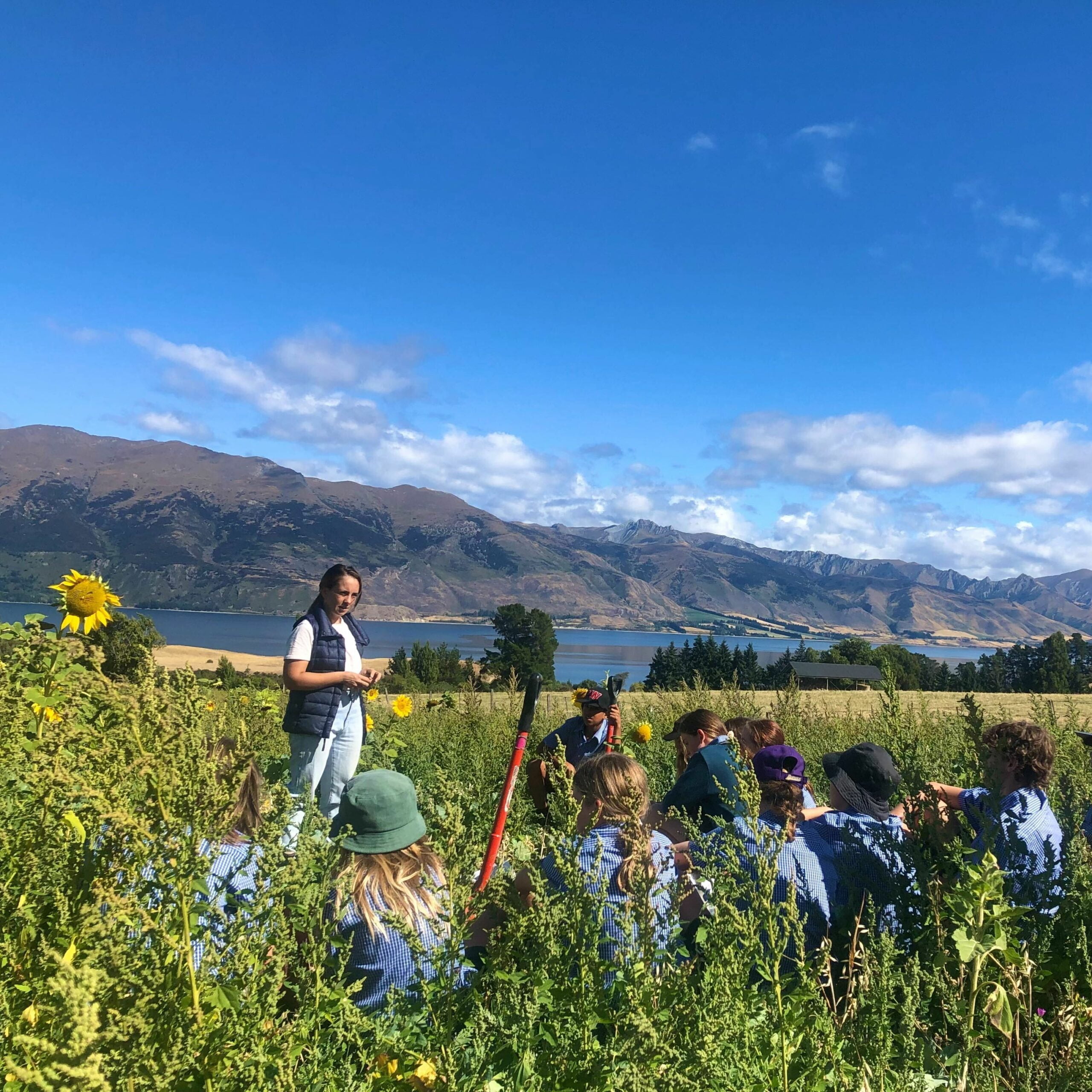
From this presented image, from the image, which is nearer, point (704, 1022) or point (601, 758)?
point (704, 1022)

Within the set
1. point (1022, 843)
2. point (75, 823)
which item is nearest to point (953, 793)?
point (1022, 843)

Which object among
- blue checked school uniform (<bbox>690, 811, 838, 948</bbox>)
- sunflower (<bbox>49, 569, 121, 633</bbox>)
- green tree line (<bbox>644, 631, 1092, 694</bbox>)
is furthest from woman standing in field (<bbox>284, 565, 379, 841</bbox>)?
green tree line (<bbox>644, 631, 1092, 694</bbox>)

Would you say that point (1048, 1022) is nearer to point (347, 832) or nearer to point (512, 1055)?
point (512, 1055)

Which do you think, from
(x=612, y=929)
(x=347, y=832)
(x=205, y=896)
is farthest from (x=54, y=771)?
(x=612, y=929)

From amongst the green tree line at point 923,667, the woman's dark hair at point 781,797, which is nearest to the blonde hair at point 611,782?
the woman's dark hair at point 781,797

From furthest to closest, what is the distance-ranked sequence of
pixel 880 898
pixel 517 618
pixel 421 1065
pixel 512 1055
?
pixel 517 618
pixel 880 898
pixel 512 1055
pixel 421 1065

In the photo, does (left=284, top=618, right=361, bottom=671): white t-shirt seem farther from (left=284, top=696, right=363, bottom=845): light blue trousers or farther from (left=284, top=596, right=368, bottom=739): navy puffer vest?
(left=284, top=696, right=363, bottom=845): light blue trousers

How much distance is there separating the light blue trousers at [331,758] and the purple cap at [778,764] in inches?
100

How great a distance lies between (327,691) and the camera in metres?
4.87

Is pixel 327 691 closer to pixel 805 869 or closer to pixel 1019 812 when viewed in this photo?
pixel 805 869

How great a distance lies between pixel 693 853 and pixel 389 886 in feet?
3.59

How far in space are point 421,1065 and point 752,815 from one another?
0.88 m

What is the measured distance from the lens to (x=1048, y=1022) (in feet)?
7.45

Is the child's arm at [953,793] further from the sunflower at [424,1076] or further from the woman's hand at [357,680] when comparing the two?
the woman's hand at [357,680]
